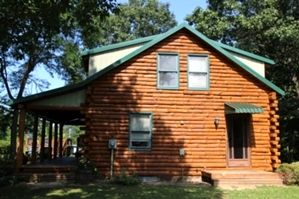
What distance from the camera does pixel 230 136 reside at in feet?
45.9

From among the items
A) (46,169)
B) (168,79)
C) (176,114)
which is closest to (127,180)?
(46,169)

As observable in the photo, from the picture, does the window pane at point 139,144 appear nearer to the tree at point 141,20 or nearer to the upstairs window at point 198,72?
the upstairs window at point 198,72

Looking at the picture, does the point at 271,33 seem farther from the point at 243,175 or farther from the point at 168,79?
the point at 243,175

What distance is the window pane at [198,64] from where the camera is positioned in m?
13.9

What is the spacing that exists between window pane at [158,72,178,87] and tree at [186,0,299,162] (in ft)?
28.2

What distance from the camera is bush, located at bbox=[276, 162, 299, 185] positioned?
474 inches

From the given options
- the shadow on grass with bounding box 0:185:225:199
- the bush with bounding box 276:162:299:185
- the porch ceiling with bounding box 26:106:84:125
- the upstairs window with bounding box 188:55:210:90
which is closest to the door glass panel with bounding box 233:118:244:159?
the bush with bounding box 276:162:299:185

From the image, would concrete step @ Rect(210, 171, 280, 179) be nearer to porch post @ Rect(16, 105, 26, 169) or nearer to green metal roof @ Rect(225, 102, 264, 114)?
green metal roof @ Rect(225, 102, 264, 114)

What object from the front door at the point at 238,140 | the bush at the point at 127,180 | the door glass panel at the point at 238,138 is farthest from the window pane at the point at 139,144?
the door glass panel at the point at 238,138

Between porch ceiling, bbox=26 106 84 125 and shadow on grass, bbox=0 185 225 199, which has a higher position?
porch ceiling, bbox=26 106 84 125

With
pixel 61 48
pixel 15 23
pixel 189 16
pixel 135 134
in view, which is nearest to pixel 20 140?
pixel 135 134

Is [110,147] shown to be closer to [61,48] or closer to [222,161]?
[222,161]

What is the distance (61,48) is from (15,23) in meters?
11.8

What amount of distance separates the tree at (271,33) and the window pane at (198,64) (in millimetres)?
7508
